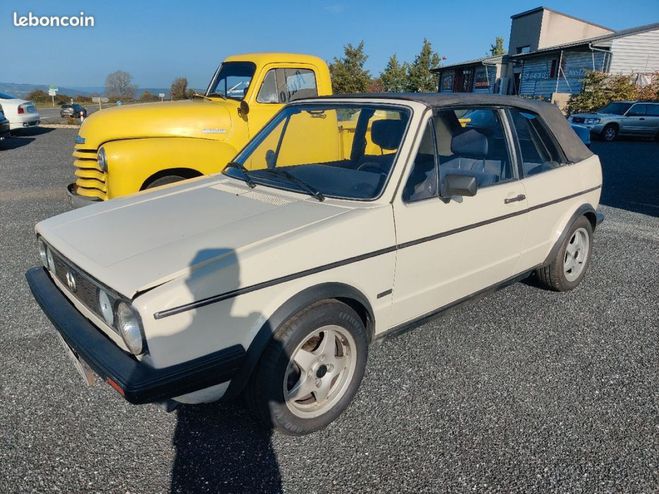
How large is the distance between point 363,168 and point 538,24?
37.9 m

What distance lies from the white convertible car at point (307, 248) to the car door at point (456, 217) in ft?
0.04

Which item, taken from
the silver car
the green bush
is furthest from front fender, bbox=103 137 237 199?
the green bush

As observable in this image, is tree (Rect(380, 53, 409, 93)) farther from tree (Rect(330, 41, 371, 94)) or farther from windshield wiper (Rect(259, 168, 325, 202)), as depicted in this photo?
windshield wiper (Rect(259, 168, 325, 202))

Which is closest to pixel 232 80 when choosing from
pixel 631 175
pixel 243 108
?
pixel 243 108

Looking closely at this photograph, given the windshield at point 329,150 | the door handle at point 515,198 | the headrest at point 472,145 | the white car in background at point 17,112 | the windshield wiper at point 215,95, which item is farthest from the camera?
the white car in background at point 17,112

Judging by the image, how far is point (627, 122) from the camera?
59.9ft

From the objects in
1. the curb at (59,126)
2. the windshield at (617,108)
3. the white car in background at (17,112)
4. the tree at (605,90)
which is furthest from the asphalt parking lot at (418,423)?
the tree at (605,90)

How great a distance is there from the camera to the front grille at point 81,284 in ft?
7.56

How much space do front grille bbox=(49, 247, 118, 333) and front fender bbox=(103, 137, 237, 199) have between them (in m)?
2.47

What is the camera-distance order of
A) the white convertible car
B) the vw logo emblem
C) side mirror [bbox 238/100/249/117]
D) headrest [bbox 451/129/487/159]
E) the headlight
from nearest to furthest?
the white convertible car < the vw logo emblem < headrest [bbox 451/129/487/159] < the headlight < side mirror [bbox 238/100/249/117]

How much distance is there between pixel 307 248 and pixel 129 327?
0.88 m

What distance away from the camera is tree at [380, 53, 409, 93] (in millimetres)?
37656

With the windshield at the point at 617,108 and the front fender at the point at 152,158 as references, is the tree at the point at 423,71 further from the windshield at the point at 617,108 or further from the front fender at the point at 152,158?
the front fender at the point at 152,158

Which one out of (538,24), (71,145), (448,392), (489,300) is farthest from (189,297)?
(538,24)
